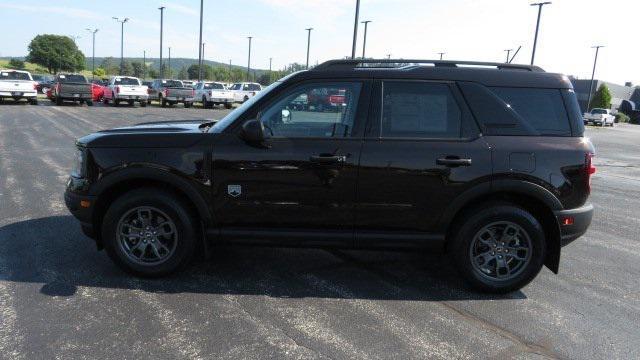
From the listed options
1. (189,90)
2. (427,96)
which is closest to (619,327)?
(427,96)

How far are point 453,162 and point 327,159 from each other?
1.05m

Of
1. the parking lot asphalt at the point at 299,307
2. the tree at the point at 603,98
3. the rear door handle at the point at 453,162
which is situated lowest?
the parking lot asphalt at the point at 299,307

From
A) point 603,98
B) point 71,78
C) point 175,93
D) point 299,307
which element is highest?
point 603,98

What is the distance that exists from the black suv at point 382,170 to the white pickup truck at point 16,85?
2560 cm

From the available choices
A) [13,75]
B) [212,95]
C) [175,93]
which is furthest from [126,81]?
[13,75]

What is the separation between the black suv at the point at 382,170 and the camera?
4121 millimetres

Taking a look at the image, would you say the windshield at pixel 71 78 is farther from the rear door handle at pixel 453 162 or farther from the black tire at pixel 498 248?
the black tire at pixel 498 248

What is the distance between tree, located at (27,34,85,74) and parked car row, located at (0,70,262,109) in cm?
9285

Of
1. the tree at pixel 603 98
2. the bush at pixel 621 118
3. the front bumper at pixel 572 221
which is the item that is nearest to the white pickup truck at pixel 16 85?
the front bumper at pixel 572 221

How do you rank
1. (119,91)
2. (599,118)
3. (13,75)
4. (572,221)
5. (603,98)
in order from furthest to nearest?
(603,98) → (599,118) → (119,91) → (13,75) → (572,221)

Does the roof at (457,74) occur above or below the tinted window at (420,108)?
above

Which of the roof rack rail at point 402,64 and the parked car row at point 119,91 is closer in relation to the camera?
the roof rack rail at point 402,64

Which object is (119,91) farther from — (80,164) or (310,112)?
(310,112)

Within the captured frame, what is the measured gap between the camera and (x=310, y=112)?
4.26 m
